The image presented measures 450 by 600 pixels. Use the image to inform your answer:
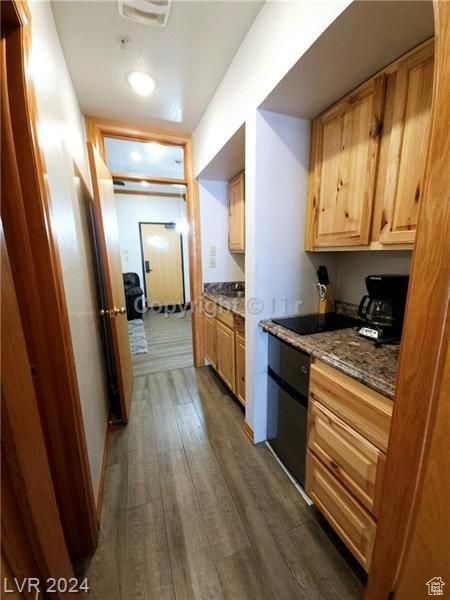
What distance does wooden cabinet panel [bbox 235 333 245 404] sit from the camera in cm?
189

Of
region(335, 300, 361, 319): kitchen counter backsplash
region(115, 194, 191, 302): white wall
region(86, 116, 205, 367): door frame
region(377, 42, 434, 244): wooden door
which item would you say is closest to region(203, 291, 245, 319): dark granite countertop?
region(86, 116, 205, 367): door frame

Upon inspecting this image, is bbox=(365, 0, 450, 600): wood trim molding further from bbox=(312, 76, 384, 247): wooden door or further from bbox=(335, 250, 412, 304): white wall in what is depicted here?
bbox=(335, 250, 412, 304): white wall

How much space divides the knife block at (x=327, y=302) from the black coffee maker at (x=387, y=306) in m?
0.44

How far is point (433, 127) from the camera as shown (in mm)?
498

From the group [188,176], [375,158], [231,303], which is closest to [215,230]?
[188,176]

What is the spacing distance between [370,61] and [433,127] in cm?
87

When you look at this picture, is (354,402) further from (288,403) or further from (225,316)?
(225,316)

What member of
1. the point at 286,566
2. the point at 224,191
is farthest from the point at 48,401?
the point at 224,191

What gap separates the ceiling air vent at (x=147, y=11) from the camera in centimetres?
115

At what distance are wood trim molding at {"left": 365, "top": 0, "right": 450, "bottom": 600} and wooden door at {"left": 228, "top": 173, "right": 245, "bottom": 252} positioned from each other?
1.85 meters

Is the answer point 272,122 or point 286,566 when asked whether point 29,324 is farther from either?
point 272,122

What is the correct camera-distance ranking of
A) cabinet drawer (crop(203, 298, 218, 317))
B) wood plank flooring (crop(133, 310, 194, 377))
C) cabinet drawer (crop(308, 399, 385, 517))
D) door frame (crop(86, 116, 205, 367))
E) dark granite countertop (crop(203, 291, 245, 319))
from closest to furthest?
cabinet drawer (crop(308, 399, 385, 517)), dark granite countertop (crop(203, 291, 245, 319)), door frame (crop(86, 116, 205, 367)), cabinet drawer (crop(203, 298, 218, 317)), wood plank flooring (crop(133, 310, 194, 377))

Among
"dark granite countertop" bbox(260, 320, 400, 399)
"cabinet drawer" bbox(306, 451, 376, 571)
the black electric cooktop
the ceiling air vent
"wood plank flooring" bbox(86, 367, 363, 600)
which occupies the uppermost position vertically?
the ceiling air vent

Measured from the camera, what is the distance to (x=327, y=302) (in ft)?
5.51
